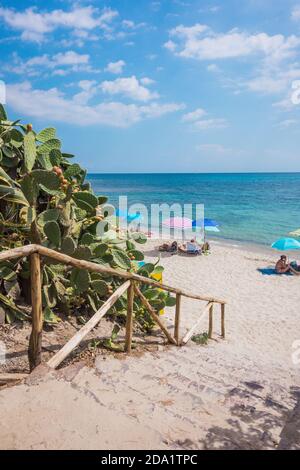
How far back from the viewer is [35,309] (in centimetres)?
247

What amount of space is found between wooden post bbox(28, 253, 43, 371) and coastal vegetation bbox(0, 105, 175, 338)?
2.50 feet

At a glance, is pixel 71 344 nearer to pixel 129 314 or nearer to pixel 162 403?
pixel 162 403

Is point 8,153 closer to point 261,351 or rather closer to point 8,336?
point 8,336

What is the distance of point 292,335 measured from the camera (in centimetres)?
806

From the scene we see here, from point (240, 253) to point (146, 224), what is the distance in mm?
11833

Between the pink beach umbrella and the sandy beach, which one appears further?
the pink beach umbrella

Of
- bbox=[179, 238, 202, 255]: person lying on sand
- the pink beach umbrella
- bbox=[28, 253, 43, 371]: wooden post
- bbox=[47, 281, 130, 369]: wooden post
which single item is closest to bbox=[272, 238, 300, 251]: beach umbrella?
bbox=[179, 238, 202, 255]: person lying on sand

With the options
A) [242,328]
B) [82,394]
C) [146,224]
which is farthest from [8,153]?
[146,224]

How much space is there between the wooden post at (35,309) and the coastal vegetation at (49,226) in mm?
761

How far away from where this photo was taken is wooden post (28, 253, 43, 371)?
2.39 meters

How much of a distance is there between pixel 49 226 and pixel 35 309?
0.92 m

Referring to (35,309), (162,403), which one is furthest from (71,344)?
(162,403)

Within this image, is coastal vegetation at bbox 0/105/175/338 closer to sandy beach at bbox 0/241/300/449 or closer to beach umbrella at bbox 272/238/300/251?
sandy beach at bbox 0/241/300/449

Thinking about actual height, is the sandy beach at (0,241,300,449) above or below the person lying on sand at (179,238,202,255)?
above
